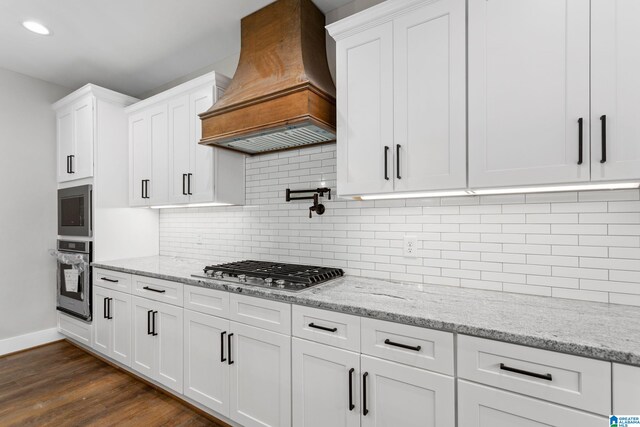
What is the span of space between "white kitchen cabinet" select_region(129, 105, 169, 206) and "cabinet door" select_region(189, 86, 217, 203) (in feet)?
1.22

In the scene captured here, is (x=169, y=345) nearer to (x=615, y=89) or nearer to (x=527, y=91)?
(x=527, y=91)

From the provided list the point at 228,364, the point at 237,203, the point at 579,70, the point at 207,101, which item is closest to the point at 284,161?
the point at 237,203

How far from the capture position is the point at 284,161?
2.58m

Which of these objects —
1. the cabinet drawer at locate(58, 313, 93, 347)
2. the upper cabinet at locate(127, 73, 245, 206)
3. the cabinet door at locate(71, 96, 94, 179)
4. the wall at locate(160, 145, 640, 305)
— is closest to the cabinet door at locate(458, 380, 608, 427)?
the wall at locate(160, 145, 640, 305)

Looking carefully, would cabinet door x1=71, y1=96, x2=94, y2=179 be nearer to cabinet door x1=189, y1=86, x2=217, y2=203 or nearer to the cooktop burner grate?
cabinet door x1=189, y1=86, x2=217, y2=203

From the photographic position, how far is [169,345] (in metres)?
2.31

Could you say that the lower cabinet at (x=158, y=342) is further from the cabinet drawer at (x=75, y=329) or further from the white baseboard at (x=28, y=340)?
the white baseboard at (x=28, y=340)

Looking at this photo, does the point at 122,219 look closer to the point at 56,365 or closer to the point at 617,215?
the point at 56,365

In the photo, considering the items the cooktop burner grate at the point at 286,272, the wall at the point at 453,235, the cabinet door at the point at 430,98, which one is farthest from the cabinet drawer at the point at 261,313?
the cabinet door at the point at 430,98

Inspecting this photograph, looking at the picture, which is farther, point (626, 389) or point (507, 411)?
point (507, 411)

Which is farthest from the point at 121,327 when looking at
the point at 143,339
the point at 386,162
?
the point at 386,162

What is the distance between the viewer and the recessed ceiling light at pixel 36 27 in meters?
2.47

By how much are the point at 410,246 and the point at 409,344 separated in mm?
763

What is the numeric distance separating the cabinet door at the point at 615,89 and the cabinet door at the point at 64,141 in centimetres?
414
